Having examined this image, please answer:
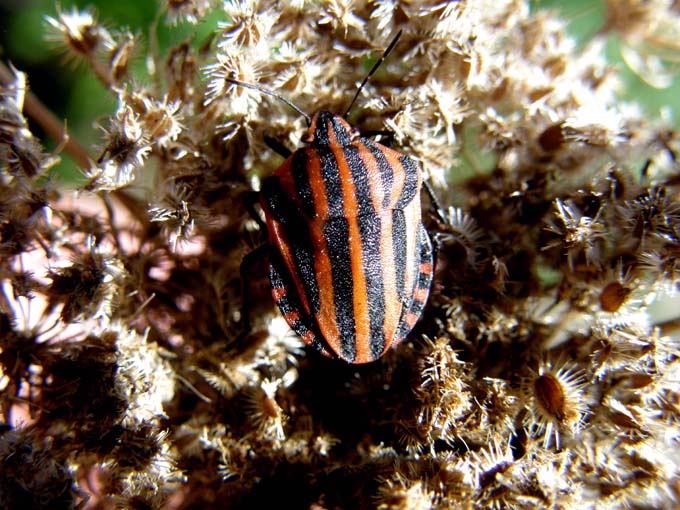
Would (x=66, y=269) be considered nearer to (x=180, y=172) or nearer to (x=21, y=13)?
(x=180, y=172)

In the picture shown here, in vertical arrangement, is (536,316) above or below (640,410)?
above

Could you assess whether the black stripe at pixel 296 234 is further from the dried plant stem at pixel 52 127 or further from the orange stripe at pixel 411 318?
the dried plant stem at pixel 52 127

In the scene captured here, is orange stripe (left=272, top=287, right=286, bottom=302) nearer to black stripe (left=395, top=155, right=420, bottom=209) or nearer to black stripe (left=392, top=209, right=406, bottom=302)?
black stripe (left=392, top=209, right=406, bottom=302)

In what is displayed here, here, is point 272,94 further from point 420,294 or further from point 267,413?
point 267,413

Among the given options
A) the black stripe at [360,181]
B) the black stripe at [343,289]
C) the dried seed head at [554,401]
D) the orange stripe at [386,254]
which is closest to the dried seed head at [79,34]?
the black stripe at [360,181]

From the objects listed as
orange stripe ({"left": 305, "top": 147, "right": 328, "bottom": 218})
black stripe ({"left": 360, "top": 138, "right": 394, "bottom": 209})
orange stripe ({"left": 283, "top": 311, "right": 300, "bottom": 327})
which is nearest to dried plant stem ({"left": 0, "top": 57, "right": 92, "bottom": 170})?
orange stripe ({"left": 305, "top": 147, "right": 328, "bottom": 218})

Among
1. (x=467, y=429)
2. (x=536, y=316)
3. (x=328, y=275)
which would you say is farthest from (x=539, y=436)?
(x=328, y=275)
